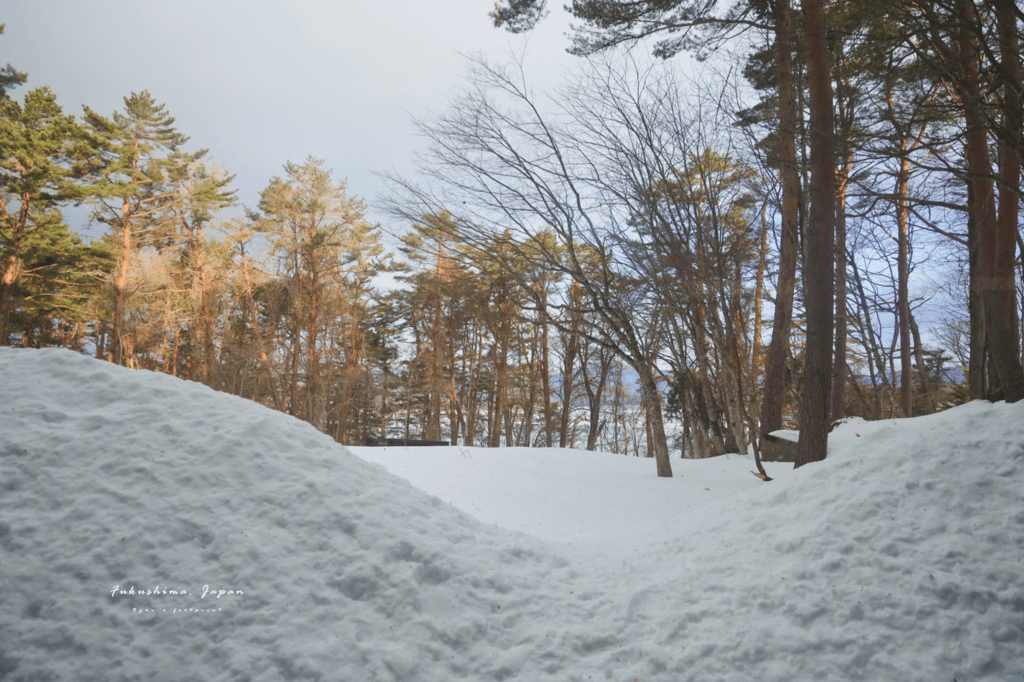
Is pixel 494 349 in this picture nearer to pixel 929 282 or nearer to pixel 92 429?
pixel 929 282

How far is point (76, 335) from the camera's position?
20.8m

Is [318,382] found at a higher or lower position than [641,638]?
higher

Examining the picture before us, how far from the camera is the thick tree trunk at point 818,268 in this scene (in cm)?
583

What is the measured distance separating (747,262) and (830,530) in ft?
40.5

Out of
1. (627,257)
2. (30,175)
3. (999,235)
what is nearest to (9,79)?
(30,175)

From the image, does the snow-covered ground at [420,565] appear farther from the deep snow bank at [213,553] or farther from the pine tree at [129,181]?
the pine tree at [129,181]

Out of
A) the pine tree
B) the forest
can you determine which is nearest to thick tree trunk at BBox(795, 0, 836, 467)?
the forest

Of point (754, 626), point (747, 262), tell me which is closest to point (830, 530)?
point (754, 626)

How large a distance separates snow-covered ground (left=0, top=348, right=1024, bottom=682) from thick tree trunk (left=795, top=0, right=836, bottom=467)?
4.49 ft

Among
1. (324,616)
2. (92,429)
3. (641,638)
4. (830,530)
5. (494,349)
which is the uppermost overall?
(494,349)

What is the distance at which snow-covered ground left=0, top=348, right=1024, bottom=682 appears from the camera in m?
2.59

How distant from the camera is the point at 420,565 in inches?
141

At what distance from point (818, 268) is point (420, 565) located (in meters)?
5.50

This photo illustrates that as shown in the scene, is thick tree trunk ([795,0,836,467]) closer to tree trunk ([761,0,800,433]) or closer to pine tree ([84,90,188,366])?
tree trunk ([761,0,800,433])
